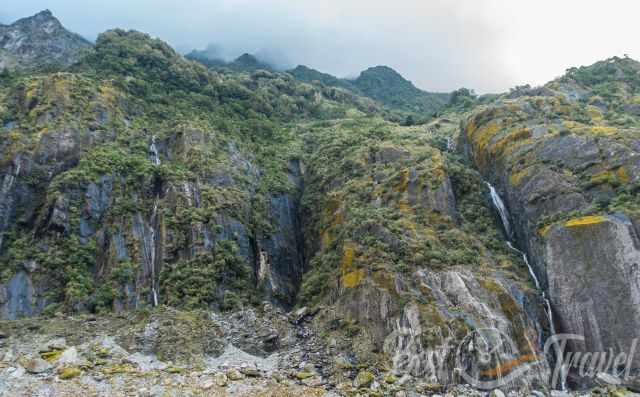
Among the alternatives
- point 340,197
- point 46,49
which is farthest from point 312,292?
point 46,49

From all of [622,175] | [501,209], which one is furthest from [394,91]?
[622,175]

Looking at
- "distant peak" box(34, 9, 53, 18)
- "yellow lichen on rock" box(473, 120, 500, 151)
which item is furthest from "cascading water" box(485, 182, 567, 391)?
"distant peak" box(34, 9, 53, 18)

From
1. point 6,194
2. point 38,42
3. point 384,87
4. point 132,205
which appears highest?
point 38,42

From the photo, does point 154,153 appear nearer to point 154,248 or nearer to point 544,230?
point 154,248

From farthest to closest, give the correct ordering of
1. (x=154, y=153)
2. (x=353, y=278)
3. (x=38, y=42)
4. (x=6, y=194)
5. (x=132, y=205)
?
1. (x=38, y=42)
2. (x=154, y=153)
3. (x=132, y=205)
4. (x=6, y=194)
5. (x=353, y=278)

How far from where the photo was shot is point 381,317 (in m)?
21.8

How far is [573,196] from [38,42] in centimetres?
12033

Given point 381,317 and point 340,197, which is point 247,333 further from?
point 340,197

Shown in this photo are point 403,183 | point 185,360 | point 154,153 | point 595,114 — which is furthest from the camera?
point 595,114

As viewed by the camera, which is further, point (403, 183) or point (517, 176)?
point (403, 183)

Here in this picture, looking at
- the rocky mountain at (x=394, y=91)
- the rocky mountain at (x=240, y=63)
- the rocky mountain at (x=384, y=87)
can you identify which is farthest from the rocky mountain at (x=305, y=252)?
the rocky mountain at (x=240, y=63)

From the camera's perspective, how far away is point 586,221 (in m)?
22.2

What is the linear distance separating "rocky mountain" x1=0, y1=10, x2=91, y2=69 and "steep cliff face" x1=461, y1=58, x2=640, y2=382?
92232 millimetres

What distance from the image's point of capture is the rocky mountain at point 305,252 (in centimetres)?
1914
